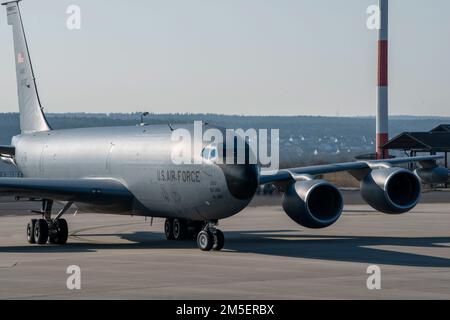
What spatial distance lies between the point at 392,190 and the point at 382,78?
4604 cm

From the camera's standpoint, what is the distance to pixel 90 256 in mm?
32406

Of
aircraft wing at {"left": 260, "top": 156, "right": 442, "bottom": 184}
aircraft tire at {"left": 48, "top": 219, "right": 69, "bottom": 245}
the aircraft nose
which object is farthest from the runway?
aircraft wing at {"left": 260, "top": 156, "right": 442, "bottom": 184}

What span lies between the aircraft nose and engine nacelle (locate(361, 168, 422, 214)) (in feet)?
27.2

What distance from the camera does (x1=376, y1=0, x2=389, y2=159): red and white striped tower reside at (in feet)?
276

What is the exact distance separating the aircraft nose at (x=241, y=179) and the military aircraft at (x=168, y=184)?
30mm

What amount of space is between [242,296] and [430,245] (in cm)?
1512

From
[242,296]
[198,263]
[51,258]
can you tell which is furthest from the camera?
[51,258]

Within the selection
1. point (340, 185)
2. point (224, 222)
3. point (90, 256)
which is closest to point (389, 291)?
point (90, 256)

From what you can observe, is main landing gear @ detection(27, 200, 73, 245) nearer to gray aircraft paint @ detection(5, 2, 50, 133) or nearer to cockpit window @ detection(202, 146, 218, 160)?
cockpit window @ detection(202, 146, 218, 160)

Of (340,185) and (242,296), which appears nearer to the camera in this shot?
(242,296)

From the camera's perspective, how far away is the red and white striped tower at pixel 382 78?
276 feet

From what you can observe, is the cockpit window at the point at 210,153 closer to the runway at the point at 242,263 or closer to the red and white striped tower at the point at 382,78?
the runway at the point at 242,263

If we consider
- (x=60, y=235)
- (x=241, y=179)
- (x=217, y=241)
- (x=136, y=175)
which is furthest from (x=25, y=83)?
(x=241, y=179)
